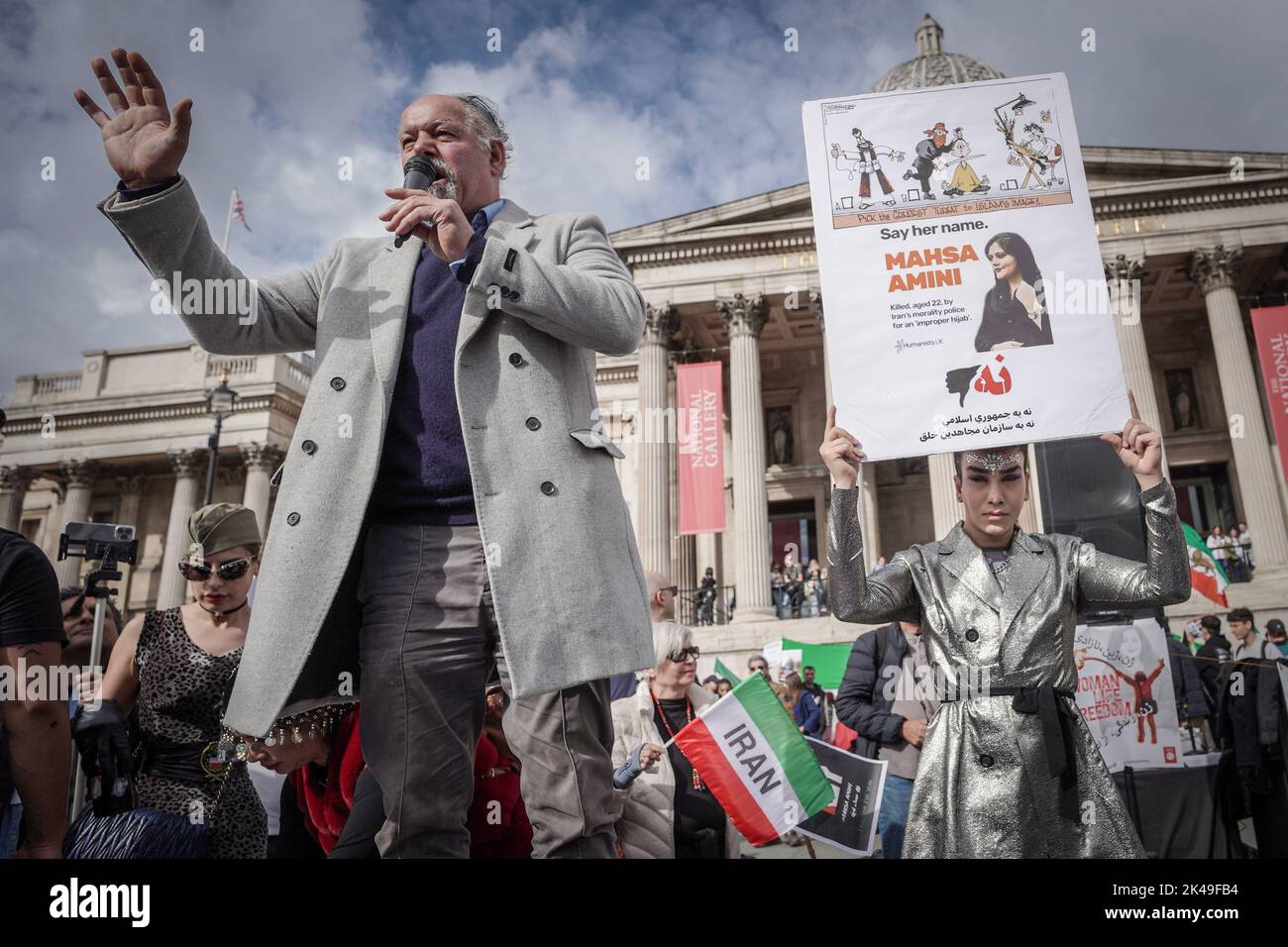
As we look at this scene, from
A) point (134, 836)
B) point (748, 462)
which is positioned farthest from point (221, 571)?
point (748, 462)

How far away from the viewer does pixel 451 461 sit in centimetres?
227

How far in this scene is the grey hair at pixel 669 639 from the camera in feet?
17.8

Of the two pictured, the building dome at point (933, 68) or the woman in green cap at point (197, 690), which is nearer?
the woman in green cap at point (197, 690)

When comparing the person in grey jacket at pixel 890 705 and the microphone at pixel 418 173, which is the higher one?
the microphone at pixel 418 173

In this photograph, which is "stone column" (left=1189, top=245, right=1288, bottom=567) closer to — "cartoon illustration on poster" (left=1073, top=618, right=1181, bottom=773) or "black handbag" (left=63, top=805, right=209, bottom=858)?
"cartoon illustration on poster" (left=1073, top=618, right=1181, bottom=773)

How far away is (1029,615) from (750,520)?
70.7ft

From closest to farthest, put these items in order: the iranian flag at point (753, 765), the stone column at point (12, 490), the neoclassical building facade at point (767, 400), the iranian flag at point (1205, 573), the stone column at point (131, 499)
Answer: the iranian flag at point (753, 765) < the iranian flag at point (1205, 573) < the neoclassical building facade at point (767, 400) < the stone column at point (12, 490) < the stone column at point (131, 499)

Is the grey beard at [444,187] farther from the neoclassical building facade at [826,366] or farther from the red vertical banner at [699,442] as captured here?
the neoclassical building facade at [826,366]

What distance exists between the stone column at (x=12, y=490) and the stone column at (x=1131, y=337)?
37.5 meters

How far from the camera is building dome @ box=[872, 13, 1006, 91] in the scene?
30.3 meters

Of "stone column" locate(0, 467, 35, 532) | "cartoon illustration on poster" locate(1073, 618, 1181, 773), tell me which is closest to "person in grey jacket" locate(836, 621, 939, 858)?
"cartoon illustration on poster" locate(1073, 618, 1181, 773)

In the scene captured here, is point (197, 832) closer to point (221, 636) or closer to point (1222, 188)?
point (221, 636)
